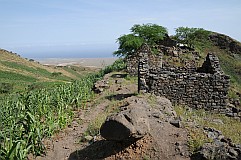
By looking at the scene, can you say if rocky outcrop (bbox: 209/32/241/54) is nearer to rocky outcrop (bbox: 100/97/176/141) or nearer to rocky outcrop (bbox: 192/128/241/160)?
rocky outcrop (bbox: 192/128/241/160)

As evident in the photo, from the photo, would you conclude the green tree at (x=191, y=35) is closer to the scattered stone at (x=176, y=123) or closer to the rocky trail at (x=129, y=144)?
the rocky trail at (x=129, y=144)

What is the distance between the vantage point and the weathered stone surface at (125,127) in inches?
252

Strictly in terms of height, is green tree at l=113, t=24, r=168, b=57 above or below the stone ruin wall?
above

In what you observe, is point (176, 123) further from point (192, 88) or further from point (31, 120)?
point (192, 88)

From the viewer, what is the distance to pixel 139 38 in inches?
1001

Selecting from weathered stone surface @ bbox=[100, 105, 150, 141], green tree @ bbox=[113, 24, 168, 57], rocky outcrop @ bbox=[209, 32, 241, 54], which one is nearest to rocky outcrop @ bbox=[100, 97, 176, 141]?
weathered stone surface @ bbox=[100, 105, 150, 141]

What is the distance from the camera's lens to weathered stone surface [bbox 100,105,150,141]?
639 centimetres

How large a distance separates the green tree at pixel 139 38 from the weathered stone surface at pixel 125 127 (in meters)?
17.5

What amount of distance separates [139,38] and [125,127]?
19685 millimetres

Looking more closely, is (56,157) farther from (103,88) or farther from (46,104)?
(103,88)

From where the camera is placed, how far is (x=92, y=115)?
10.9 m

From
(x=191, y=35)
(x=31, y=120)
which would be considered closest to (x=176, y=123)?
(x=31, y=120)

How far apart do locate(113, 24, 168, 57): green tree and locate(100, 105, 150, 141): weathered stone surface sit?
57.5 feet

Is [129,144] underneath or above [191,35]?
underneath
